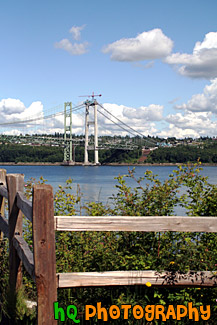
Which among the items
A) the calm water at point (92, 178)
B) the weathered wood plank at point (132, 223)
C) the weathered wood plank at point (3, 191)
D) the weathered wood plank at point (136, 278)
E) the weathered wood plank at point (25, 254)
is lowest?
the calm water at point (92, 178)

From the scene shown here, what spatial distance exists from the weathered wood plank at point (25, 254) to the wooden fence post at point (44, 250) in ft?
0.38

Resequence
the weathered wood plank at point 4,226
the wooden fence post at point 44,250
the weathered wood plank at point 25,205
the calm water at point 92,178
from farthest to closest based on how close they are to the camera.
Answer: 1. the calm water at point 92,178
2. the weathered wood plank at point 4,226
3. the weathered wood plank at point 25,205
4. the wooden fence post at point 44,250

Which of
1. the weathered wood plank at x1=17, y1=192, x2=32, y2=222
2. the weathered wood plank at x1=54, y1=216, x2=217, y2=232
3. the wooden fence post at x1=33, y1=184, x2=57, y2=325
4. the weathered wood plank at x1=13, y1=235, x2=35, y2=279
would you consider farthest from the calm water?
the wooden fence post at x1=33, y1=184, x2=57, y2=325

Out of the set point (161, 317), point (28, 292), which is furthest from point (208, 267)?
point (28, 292)

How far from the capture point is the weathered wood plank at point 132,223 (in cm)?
322

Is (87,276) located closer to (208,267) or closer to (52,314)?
(52,314)

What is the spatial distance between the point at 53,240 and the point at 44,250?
90mm

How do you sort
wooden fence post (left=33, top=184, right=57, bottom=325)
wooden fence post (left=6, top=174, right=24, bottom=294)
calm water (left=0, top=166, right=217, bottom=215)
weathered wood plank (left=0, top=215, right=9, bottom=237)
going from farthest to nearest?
1. calm water (left=0, top=166, right=217, bottom=215)
2. weathered wood plank (left=0, top=215, right=9, bottom=237)
3. wooden fence post (left=6, top=174, right=24, bottom=294)
4. wooden fence post (left=33, top=184, right=57, bottom=325)

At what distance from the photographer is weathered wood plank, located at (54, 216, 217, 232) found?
3.22 m

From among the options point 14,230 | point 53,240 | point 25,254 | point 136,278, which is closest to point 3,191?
point 14,230

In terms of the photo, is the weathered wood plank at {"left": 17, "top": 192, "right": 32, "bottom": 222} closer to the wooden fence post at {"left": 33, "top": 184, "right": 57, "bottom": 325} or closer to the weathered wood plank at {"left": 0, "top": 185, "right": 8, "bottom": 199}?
the wooden fence post at {"left": 33, "top": 184, "right": 57, "bottom": 325}

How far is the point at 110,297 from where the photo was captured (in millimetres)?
3881

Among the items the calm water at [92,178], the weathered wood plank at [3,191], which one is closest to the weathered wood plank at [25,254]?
the weathered wood plank at [3,191]

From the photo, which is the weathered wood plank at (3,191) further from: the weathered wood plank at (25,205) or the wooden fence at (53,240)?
the weathered wood plank at (25,205)
